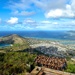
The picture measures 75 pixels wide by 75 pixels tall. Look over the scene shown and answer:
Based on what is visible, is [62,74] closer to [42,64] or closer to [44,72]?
[44,72]

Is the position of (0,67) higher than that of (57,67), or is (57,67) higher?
(0,67)

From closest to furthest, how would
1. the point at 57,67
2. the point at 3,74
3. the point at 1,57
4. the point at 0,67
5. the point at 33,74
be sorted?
the point at 3,74, the point at 0,67, the point at 33,74, the point at 57,67, the point at 1,57

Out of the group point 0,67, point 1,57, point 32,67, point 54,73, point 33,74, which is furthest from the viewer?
point 1,57

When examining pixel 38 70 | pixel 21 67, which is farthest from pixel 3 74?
pixel 38 70

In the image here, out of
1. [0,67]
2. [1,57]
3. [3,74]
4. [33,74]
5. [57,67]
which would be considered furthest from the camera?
[1,57]

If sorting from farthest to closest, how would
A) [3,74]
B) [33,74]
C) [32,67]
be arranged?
[32,67]
[33,74]
[3,74]

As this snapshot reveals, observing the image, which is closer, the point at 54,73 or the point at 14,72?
the point at 14,72

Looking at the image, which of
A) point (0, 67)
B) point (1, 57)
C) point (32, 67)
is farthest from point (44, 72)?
point (1, 57)

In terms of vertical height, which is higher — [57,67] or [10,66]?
[10,66]

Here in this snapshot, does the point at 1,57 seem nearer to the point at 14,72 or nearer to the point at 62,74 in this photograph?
the point at 14,72
